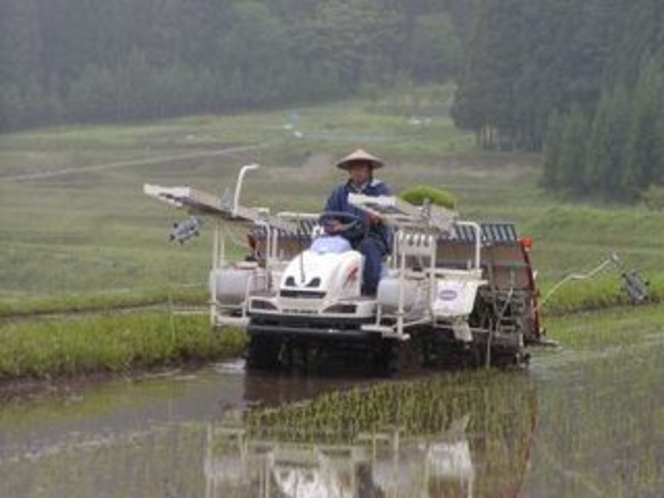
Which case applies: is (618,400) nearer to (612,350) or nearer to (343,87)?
(612,350)

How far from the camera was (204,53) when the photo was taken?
481ft

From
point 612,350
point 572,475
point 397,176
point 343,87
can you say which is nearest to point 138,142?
point 397,176

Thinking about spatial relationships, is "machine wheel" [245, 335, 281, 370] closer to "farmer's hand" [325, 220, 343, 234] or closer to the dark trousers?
the dark trousers

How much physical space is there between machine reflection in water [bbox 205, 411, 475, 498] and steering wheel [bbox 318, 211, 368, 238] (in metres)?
3.48

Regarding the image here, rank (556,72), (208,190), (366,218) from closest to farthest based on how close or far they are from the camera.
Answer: (366,218)
(208,190)
(556,72)

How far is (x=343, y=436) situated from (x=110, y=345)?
391cm

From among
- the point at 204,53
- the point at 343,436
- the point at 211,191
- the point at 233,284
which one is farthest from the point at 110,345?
the point at 204,53

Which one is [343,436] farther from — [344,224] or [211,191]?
[211,191]

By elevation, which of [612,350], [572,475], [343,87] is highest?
[572,475]

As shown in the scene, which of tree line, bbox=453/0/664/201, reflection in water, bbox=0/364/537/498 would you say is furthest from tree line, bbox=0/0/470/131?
reflection in water, bbox=0/364/537/498

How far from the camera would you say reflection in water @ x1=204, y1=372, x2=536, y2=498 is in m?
9.02

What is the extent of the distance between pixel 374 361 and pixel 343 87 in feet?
429

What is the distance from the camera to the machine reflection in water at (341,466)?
8891mm

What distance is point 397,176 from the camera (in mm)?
83875
